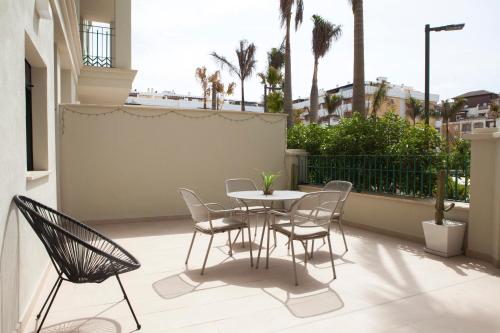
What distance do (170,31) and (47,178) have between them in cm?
758

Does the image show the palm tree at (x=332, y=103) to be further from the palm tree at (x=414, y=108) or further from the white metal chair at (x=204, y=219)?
the white metal chair at (x=204, y=219)

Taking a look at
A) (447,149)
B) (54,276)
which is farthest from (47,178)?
(447,149)

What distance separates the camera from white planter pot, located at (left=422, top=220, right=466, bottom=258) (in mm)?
4598

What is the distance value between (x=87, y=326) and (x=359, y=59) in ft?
28.6

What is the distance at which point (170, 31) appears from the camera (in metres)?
10.4

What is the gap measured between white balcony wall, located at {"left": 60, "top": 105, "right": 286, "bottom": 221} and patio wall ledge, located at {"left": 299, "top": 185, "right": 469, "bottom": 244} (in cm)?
240

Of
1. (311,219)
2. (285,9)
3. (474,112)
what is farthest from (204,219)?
(474,112)

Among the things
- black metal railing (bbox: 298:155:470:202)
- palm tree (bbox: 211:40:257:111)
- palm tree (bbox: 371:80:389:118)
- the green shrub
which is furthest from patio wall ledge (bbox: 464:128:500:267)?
palm tree (bbox: 371:80:389:118)

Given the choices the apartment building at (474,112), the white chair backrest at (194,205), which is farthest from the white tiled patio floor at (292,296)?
the apartment building at (474,112)

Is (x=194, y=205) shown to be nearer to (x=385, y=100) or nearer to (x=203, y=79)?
(x=203, y=79)

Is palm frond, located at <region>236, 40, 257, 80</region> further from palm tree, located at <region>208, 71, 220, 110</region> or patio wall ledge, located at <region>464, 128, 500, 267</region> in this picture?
patio wall ledge, located at <region>464, 128, 500, 267</region>

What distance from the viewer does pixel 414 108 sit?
38844mm

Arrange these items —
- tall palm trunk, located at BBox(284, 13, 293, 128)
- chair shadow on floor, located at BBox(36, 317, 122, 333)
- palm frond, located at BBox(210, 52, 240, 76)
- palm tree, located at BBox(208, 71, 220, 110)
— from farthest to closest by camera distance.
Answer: palm tree, located at BBox(208, 71, 220, 110) < palm frond, located at BBox(210, 52, 240, 76) < tall palm trunk, located at BBox(284, 13, 293, 128) < chair shadow on floor, located at BBox(36, 317, 122, 333)

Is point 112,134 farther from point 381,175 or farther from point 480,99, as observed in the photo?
point 480,99
